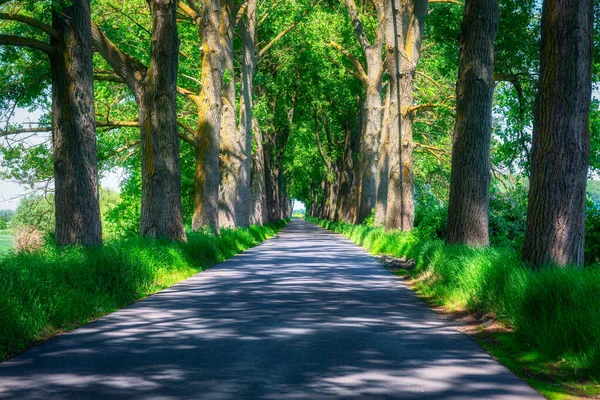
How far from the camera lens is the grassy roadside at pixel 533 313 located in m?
6.46

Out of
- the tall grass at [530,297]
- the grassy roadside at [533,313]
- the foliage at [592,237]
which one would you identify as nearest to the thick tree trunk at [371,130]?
the foliage at [592,237]

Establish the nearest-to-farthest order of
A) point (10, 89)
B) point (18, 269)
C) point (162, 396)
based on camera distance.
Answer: point (162, 396), point (18, 269), point (10, 89)

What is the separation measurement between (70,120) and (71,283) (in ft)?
12.3

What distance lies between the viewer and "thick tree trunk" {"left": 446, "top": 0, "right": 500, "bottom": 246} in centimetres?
1438

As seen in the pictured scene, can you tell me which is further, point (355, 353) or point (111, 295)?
point (111, 295)

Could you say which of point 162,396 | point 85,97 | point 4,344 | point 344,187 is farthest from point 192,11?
point 344,187

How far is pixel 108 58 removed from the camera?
18.2 metres

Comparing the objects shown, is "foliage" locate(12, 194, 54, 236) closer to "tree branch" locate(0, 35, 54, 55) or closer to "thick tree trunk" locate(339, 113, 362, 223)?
"tree branch" locate(0, 35, 54, 55)

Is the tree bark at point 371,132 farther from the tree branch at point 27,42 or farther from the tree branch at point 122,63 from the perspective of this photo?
the tree branch at point 27,42

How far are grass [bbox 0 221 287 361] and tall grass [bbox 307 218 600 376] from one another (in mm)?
5024

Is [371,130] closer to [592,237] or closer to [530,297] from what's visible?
[592,237]

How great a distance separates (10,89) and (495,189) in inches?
551

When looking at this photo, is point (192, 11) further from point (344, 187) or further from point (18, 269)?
point (344, 187)

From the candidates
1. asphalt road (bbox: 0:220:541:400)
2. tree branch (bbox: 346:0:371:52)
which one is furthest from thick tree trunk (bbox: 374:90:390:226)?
asphalt road (bbox: 0:220:541:400)
